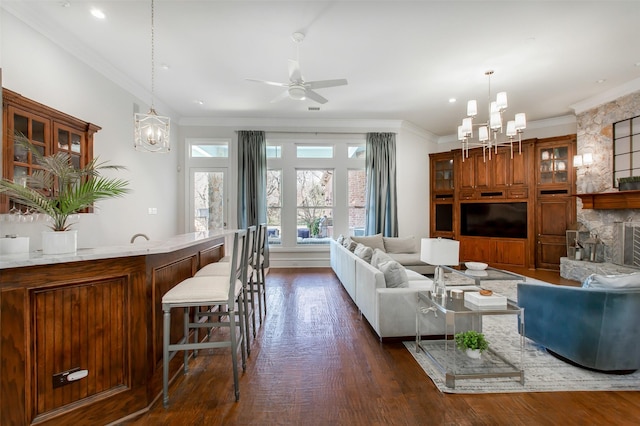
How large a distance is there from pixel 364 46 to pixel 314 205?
3.81 meters

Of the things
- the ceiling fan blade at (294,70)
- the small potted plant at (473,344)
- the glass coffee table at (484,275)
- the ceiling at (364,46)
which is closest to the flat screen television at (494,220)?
the ceiling at (364,46)

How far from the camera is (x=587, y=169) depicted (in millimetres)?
5391

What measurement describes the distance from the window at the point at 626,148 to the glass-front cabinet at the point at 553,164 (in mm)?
986

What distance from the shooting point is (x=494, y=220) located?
670 centimetres

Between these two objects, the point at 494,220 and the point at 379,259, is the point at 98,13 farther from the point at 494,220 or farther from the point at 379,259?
the point at 494,220

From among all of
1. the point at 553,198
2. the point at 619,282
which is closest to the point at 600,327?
the point at 619,282

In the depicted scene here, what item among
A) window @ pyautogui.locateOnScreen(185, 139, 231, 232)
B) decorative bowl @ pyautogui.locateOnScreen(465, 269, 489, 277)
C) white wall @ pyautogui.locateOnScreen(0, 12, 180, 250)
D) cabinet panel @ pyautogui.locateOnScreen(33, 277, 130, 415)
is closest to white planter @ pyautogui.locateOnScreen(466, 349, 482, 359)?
decorative bowl @ pyautogui.locateOnScreen(465, 269, 489, 277)

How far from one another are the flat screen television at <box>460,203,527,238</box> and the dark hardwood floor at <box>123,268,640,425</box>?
502 cm

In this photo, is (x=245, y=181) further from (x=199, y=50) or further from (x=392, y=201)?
(x=392, y=201)

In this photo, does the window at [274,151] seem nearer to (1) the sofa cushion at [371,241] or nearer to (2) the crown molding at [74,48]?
(2) the crown molding at [74,48]

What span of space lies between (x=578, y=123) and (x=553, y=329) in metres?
5.20

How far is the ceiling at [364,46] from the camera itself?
2.91 meters

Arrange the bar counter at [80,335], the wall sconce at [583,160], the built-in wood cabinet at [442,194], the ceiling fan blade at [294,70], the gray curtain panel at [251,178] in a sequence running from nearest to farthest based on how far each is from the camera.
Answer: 1. the bar counter at [80,335]
2. the ceiling fan blade at [294,70]
3. the wall sconce at [583,160]
4. the gray curtain panel at [251,178]
5. the built-in wood cabinet at [442,194]

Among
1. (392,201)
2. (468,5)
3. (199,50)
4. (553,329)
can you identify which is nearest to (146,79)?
(199,50)
